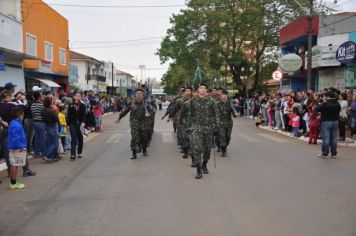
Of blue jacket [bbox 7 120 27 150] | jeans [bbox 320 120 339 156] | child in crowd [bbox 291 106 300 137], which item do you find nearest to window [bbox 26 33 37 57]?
child in crowd [bbox 291 106 300 137]

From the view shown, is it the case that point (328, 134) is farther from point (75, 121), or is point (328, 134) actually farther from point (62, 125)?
point (62, 125)

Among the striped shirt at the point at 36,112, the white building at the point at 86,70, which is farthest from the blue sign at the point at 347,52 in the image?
the white building at the point at 86,70

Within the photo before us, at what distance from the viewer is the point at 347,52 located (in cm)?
2283

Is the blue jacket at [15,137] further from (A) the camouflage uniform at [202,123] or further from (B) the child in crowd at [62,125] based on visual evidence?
(B) the child in crowd at [62,125]

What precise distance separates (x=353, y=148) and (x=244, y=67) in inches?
1276

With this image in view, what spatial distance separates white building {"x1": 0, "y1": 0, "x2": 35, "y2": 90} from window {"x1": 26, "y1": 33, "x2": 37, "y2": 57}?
2910mm

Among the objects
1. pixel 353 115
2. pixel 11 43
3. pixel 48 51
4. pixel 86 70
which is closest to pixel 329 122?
pixel 353 115

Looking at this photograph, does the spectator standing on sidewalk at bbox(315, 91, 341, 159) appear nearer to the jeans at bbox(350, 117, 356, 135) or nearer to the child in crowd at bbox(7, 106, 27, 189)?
the jeans at bbox(350, 117, 356, 135)

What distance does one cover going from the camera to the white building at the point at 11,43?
21.8 m

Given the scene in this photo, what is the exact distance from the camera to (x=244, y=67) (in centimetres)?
4706

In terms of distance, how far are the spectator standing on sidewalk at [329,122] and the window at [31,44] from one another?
20271 millimetres

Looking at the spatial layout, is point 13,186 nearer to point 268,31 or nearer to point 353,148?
point 353,148

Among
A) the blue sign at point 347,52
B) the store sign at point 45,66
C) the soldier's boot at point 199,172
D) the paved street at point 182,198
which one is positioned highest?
the blue sign at point 347,52

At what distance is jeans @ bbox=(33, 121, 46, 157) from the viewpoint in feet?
39.7
